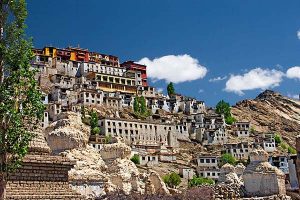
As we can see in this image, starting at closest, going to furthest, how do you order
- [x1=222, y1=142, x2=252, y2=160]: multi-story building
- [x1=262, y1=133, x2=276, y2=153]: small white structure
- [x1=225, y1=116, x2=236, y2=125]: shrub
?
[x1=222, y1=142, x2=252, y2=160]: multi-story building → [x1=262, y1=133, x2=276, y2=153]: small white structure → [x1=225, y1=116, x2=236, y2=125]: shrub

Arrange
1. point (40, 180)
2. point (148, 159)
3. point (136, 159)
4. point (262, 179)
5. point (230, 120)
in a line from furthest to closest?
point (230, 120) → point (148, 159) → point (136, 159) → point (262, 179) → point (40, 180)

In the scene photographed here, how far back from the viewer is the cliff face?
105 m

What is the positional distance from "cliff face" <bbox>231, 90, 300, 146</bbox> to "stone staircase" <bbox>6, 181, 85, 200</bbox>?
89.8 metres

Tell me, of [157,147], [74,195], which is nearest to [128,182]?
[74,195]

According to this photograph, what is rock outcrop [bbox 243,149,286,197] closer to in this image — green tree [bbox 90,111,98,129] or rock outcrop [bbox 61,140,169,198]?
rock outcrop [bbox 61,140,169,198]

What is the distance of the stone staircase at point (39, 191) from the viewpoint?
42.8ft

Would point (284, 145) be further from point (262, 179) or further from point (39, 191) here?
point (39, 191)

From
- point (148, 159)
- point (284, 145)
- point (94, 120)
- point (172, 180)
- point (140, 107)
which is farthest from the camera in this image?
point (284, 145)

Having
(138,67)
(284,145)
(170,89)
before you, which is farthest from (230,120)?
(138,67)

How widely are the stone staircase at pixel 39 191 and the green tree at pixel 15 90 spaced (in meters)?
1.34

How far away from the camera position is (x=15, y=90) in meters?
11.8

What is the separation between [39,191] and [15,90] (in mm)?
3402

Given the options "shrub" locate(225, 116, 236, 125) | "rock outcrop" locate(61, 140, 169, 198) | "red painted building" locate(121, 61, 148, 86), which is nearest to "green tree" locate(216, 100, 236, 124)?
"shrub" locate(225, 116, 236, 125)

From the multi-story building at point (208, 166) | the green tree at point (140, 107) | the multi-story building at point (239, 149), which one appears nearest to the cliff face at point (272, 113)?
the multi-story building at point (239, 149)
